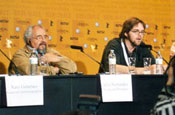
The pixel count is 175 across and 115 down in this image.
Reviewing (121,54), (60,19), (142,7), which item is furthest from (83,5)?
(121,54)

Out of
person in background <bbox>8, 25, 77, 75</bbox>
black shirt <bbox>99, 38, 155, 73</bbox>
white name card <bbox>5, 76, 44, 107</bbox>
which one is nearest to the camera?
white name card <bbox>5, 76, 44, 107</bbox>

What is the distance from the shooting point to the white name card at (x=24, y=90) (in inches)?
124

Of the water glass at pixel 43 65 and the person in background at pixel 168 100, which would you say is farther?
the water glass at pixel 43 65

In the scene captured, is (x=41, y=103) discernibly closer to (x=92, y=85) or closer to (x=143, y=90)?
(x=92, y=85)

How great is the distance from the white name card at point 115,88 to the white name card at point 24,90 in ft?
1.63

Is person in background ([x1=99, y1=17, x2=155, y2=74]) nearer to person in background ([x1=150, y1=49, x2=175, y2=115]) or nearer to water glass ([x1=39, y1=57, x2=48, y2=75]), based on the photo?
water glass ([x1=39, y1=57, x2=48, y2=75])

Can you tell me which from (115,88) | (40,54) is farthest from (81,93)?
(40,54)

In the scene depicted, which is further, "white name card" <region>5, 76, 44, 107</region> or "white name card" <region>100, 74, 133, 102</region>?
"white name card" <region>100, 74, 133, 102</region>

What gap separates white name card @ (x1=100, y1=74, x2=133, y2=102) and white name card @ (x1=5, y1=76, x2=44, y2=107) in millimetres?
496

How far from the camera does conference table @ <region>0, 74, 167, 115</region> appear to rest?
3.25 metres

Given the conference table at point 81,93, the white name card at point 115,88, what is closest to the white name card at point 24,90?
the conference table at point 81,93

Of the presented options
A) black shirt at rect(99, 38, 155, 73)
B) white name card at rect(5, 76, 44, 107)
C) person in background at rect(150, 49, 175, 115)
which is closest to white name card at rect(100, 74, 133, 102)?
white name card at rect(5, 76, 44, 107)

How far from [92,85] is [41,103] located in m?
0.44

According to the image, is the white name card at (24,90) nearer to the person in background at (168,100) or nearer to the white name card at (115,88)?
the white name card at (115,88)
